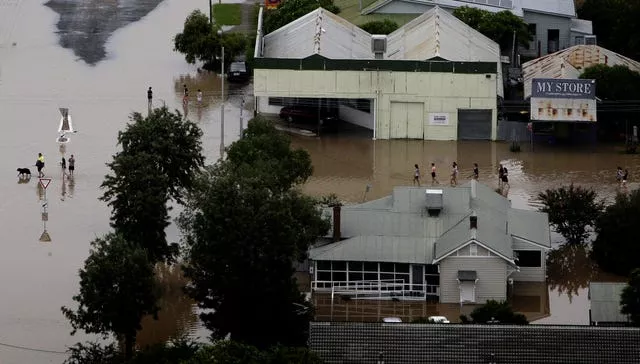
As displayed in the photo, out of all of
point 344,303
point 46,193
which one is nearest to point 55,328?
point 344,303

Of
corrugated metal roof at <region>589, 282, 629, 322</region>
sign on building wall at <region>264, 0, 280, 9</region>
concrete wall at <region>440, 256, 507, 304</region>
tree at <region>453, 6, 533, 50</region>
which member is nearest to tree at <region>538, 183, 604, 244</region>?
concrete wall at <region>440, 256, 507, 304</region>

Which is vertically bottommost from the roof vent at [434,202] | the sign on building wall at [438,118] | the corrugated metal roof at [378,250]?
the corrugated metal roof at [378,250]

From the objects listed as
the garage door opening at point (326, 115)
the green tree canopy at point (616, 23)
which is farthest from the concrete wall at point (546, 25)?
the garage door opening at point (326, 115)

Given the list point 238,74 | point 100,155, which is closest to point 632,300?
point 100,155

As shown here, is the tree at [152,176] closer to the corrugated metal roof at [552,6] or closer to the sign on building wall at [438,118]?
the sign on building wall at [438,118]

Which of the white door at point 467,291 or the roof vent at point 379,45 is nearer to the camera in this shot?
the white door at point 467,291

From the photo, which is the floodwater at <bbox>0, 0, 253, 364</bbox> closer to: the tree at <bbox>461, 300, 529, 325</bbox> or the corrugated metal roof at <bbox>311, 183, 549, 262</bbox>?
the corrugated metal roof at <bbox>311, 183, 549, 262</bbox>

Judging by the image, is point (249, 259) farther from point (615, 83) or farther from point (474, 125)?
point (615, 83)
